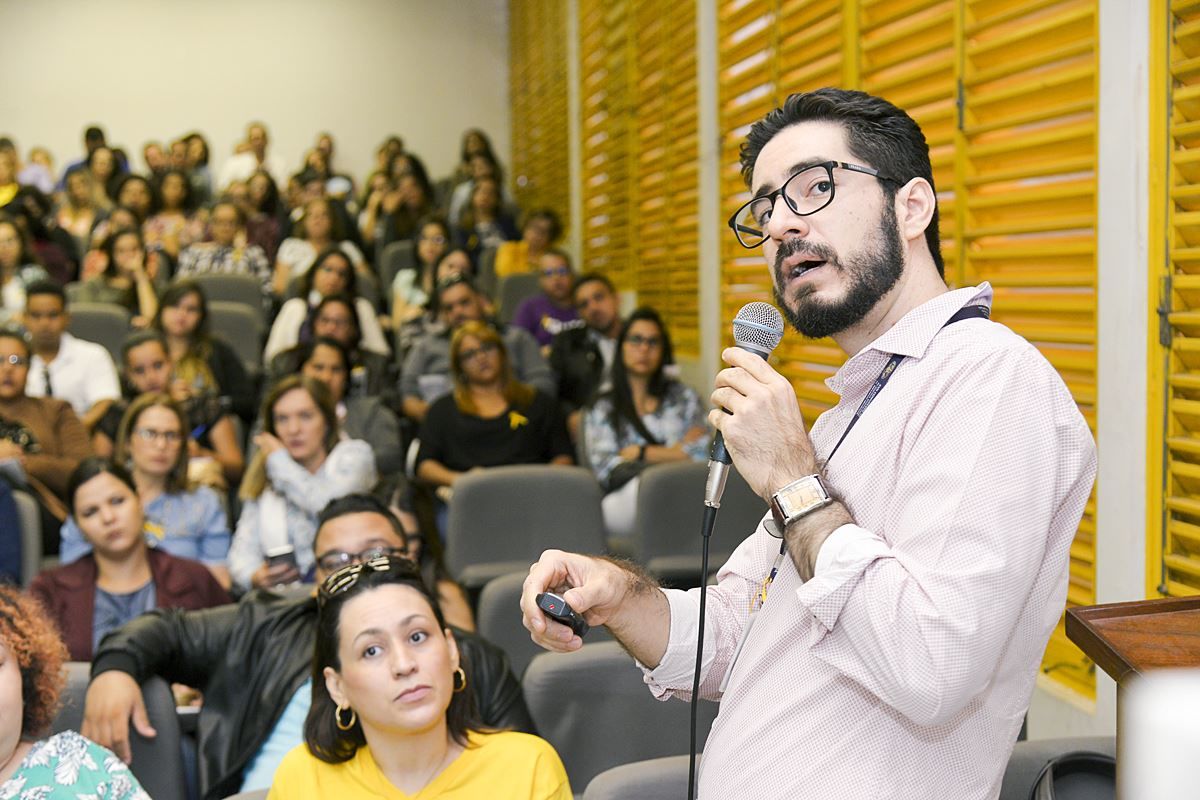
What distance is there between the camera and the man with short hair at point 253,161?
1278cm

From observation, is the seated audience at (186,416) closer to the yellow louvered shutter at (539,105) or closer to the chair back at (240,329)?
the chair back at (240,329)

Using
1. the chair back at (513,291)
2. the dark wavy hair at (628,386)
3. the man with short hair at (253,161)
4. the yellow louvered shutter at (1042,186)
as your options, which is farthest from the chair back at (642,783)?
the man with short hair at (253,161)

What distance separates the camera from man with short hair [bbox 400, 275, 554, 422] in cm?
615

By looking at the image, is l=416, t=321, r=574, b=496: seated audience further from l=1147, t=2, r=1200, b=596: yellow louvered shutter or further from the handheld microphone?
the handheld microphone

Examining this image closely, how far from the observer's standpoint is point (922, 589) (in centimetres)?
112

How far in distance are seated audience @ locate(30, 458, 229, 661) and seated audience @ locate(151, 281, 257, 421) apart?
211 centimetres

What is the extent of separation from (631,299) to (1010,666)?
5.84 m

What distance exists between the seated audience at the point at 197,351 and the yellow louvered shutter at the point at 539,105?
4.02 meters

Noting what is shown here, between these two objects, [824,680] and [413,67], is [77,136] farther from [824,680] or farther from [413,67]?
[824,680]

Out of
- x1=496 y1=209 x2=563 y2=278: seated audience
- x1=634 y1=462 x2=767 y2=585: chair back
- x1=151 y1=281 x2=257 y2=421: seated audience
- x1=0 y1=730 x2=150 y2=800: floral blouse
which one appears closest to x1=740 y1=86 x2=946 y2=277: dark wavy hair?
x1=0 y1=730 x2=150 y2=800: floral blouse

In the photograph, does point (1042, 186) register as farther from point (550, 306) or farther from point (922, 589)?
point (550, 306)

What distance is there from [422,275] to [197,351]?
2490 millimetres

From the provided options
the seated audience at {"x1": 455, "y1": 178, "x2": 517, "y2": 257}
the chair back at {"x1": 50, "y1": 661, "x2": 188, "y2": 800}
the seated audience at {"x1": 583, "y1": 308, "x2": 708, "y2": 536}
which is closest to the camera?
the chair back at {"x1": 50, "y1": 661, "x2": 188, "y2": 800}

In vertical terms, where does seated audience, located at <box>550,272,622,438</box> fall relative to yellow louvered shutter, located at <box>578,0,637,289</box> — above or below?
below
